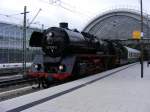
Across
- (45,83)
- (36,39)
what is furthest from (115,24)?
(45,83)

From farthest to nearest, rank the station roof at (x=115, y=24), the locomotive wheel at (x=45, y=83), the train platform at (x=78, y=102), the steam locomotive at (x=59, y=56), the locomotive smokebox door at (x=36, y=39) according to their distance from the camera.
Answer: the station roof at (x=115, y=24) → the locomotive smokebox door at (x=36, y=39) → the locomotive wheel at (x=45, y=83) → the steam locomotive at (x=59, y=56) → the train platform at (x=78, y=102)

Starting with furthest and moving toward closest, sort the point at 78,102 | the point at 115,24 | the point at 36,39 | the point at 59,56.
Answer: the point at 115,24
the point at 36,39
the point at 59,56
the point at 78,102

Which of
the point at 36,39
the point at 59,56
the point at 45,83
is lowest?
the point at 45,83

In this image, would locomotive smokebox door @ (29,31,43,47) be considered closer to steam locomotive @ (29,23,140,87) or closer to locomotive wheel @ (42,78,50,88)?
steam locomotive @ (29,23,140,87)

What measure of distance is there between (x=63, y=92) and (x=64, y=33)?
667cm

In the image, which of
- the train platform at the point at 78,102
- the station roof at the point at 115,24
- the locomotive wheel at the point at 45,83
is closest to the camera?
the train platform at the point at 78,102

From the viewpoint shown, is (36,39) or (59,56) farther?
(36,39)

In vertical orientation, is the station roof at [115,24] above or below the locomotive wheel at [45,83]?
above

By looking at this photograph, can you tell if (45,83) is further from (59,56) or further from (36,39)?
(36,39)

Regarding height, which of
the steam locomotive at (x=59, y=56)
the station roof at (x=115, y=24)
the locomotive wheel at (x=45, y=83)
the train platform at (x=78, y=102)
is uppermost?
the station roof at (x=115, y=24)

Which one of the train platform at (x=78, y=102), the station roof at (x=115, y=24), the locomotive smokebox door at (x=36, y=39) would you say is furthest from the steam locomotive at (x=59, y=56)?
the station roof at (x=115, y=24)

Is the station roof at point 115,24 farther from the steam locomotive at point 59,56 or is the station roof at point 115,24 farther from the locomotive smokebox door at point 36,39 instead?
the locomotive smokebox door at point 36,39

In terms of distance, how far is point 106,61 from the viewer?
93.1 feet

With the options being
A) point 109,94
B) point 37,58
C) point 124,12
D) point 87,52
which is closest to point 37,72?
point 37,58
